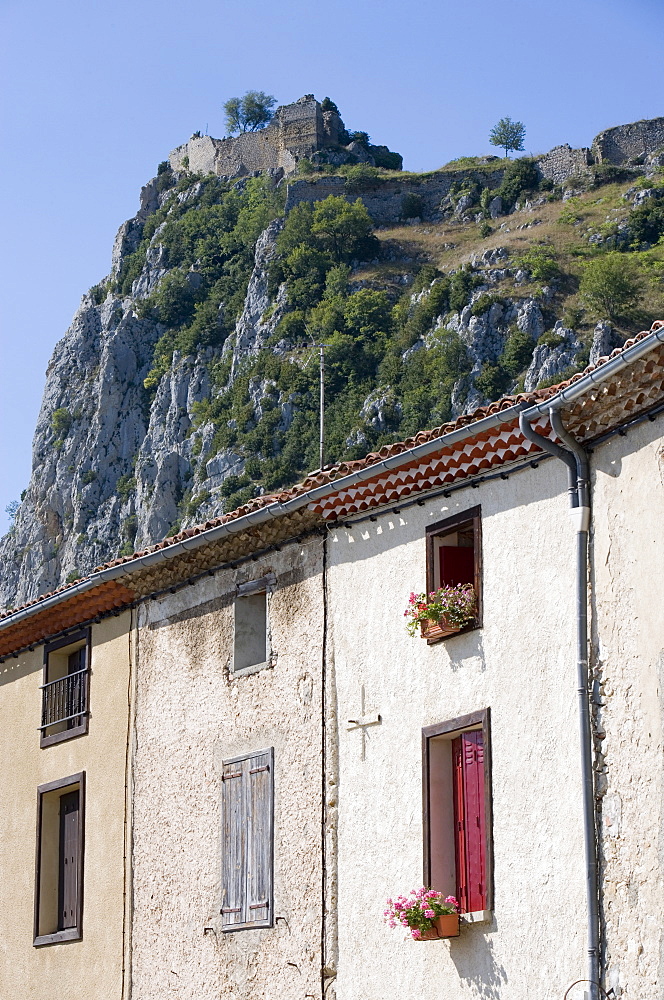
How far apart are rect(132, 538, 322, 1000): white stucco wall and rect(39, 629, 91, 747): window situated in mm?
1328

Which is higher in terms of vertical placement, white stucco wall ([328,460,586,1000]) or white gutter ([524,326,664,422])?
white gutter ([524,326,664,422])

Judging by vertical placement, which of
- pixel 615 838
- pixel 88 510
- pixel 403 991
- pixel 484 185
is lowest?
pixel 403 991

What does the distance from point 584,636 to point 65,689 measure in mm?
9554

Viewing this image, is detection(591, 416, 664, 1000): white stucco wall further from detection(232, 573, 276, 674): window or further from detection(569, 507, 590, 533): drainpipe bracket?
detection(232, 573, 276, 674): window

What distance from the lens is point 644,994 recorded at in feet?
35.9

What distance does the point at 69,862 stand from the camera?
19.2 metres

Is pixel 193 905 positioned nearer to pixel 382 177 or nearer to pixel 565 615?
pixel 565 615

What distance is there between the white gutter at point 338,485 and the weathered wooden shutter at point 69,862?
252 cm

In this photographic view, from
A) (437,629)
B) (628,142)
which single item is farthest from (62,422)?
(437,629)

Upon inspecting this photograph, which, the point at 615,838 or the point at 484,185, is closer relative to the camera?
the point at 615,838

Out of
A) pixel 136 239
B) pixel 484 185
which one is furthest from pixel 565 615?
pixel 136 239

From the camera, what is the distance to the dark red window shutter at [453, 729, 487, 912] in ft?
43.4

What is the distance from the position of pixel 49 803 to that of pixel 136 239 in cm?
11947

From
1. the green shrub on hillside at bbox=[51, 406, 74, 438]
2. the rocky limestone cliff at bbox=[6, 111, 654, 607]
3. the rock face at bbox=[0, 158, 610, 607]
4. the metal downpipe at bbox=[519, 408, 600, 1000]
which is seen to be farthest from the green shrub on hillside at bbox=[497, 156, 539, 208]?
the metal downpipe at bbox=[519, 408, 600, 1000]
